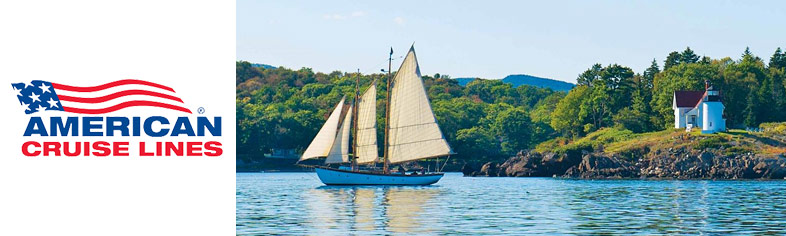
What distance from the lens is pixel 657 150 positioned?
118875 mm

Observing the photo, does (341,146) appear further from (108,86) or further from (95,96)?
(95,96)

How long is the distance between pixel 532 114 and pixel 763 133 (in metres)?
80.1

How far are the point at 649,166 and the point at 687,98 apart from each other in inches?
866

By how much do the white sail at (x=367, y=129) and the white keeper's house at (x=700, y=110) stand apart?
5046cm

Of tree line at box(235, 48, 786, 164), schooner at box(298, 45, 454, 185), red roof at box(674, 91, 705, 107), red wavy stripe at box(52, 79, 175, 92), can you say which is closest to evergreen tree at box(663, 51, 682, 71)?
tree line at box(235, 48, 786, 164)

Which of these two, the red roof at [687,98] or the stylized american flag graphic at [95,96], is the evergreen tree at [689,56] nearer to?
the red roof at [687,98]

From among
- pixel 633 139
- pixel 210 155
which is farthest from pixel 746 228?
pixel 633 139

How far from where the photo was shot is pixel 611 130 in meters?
139

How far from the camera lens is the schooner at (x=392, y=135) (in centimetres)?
8300

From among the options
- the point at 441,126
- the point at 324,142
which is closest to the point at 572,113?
the point at 441,126

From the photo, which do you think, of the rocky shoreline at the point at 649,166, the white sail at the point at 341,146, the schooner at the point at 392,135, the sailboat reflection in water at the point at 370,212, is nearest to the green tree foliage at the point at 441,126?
the rocky shoreline at the point at 649,166

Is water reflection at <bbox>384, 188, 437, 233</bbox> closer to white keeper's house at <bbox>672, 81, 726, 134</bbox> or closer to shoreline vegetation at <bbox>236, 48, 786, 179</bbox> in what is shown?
shoreline vegetation at <bbox>236, 48, 786, 179</bbox>

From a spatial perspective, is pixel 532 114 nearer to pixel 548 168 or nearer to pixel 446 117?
pixel 446 117

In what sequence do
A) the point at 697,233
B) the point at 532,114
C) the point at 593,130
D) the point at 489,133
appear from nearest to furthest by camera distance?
the point at 697,233 < the point at 593,130 < the point at 489,133 < the point at 532,114
